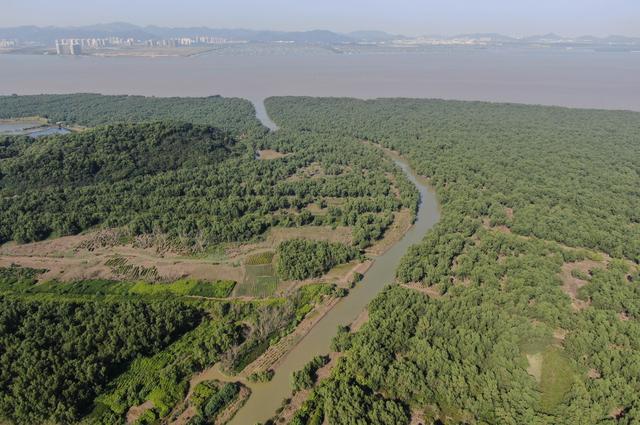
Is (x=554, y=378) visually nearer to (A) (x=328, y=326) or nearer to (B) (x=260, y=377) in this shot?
(A) (x=328, y=326)

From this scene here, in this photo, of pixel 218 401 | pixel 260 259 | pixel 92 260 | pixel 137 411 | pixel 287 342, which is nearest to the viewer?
pixel 137 411

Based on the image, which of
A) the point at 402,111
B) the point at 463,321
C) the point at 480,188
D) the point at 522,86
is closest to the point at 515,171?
the point at 480,188

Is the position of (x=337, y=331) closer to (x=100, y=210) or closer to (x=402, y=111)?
(x=100, y=210)

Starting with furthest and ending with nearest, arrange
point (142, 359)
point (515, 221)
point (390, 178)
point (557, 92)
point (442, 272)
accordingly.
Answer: point (557, 92) < point (390, 178) < point (515, 221) < point (442, 272) < point (142, 359)

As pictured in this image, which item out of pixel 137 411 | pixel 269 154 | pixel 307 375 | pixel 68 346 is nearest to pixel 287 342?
pixel 307 375

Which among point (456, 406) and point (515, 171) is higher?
point (515, 171)

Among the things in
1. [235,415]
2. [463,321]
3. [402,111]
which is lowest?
[235,415]

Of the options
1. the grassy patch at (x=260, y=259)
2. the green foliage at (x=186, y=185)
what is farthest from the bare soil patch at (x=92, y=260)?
the green foliage at (x=186, y=185)

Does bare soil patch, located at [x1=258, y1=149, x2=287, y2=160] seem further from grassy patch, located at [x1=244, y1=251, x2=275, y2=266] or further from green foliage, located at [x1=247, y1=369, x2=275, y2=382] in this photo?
green foliage, located at [x1=247, y1=369, x2=275, y2=382]
